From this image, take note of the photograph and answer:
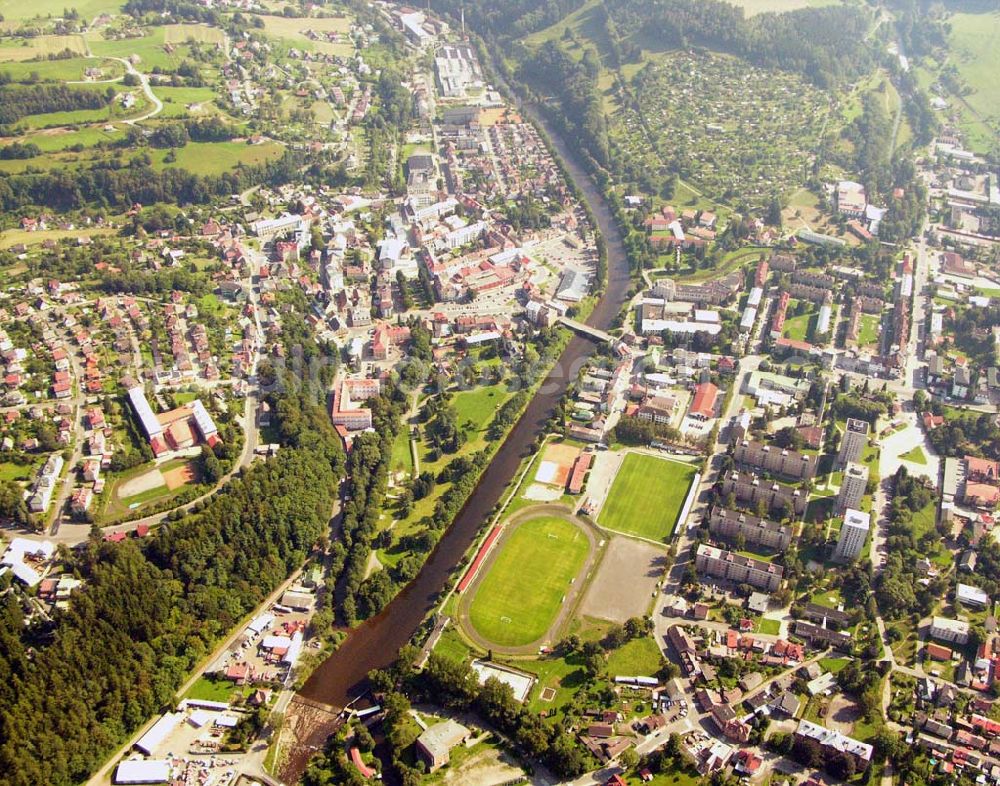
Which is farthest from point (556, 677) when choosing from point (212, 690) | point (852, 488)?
point (852, 488)

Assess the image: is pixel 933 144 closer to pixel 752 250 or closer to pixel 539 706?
pixel 752 250

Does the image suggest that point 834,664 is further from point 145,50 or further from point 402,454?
point 145,50

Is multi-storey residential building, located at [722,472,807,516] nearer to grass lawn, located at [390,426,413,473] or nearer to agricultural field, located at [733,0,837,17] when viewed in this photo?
grass lawn, located at [390,426,413,473]

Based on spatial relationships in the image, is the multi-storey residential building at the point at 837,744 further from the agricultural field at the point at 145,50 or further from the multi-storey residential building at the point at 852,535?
the agricultural field at the point at 145,50

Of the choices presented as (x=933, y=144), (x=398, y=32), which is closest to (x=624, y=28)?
(x=398, y=32)

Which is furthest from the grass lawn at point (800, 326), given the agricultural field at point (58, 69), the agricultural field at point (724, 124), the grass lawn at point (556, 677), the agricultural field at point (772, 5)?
the agricultural field at point (58, 69)

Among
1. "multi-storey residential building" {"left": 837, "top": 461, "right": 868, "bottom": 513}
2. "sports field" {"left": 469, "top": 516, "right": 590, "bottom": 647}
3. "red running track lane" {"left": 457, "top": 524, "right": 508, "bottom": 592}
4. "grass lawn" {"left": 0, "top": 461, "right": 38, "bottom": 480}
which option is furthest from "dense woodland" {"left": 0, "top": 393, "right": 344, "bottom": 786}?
"multi-storey residential building" {"left": 837, "top": 461, "right": 868, "bottom": 513}
